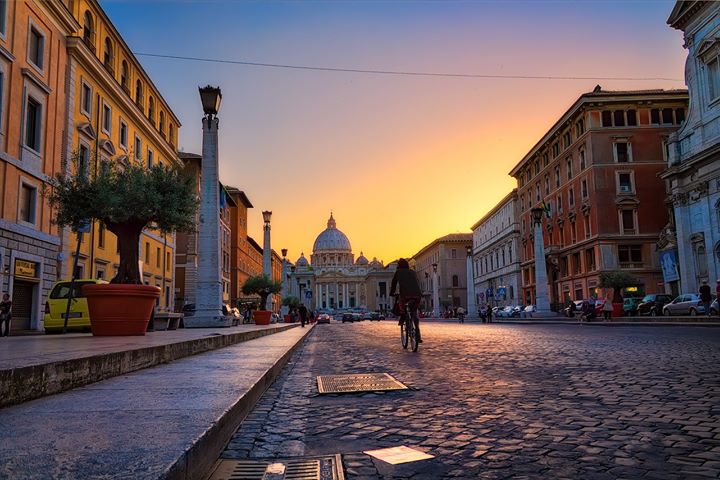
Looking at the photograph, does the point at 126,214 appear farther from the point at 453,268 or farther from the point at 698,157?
the point at 453,268

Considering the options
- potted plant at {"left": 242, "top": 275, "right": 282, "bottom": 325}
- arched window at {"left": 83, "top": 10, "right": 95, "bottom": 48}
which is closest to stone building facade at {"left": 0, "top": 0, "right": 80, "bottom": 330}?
arched window at {"left": 83, "top": 10, "right": 95, "bottom": 48}

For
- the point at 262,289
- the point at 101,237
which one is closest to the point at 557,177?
the point at 262,289

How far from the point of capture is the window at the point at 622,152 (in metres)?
47.5

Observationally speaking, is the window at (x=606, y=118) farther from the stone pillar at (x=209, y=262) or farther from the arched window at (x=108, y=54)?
the stone pillar at (x=209, y=262)

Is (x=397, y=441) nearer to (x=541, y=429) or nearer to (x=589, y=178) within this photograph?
(x=541, y=429)

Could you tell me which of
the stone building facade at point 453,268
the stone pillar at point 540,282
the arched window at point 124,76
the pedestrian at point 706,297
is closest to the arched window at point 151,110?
the arched window at point 124,76

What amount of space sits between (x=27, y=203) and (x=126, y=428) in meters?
21.2

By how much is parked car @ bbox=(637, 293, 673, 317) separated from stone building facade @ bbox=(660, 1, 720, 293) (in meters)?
2.80

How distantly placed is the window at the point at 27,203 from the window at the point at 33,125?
1.60 metres

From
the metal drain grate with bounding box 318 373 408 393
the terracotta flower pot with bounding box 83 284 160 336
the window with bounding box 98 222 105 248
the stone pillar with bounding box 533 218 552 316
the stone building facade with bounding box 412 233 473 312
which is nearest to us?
the metal drain grate with bounding box 318 373 408 393

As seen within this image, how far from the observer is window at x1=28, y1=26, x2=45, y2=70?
21230 mm

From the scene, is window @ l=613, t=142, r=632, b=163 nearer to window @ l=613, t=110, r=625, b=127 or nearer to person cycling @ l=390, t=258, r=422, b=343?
window @ l=613, t=110, r=625, b=127

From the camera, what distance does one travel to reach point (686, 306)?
94.6 ft

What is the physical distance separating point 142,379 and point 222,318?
13031mm
